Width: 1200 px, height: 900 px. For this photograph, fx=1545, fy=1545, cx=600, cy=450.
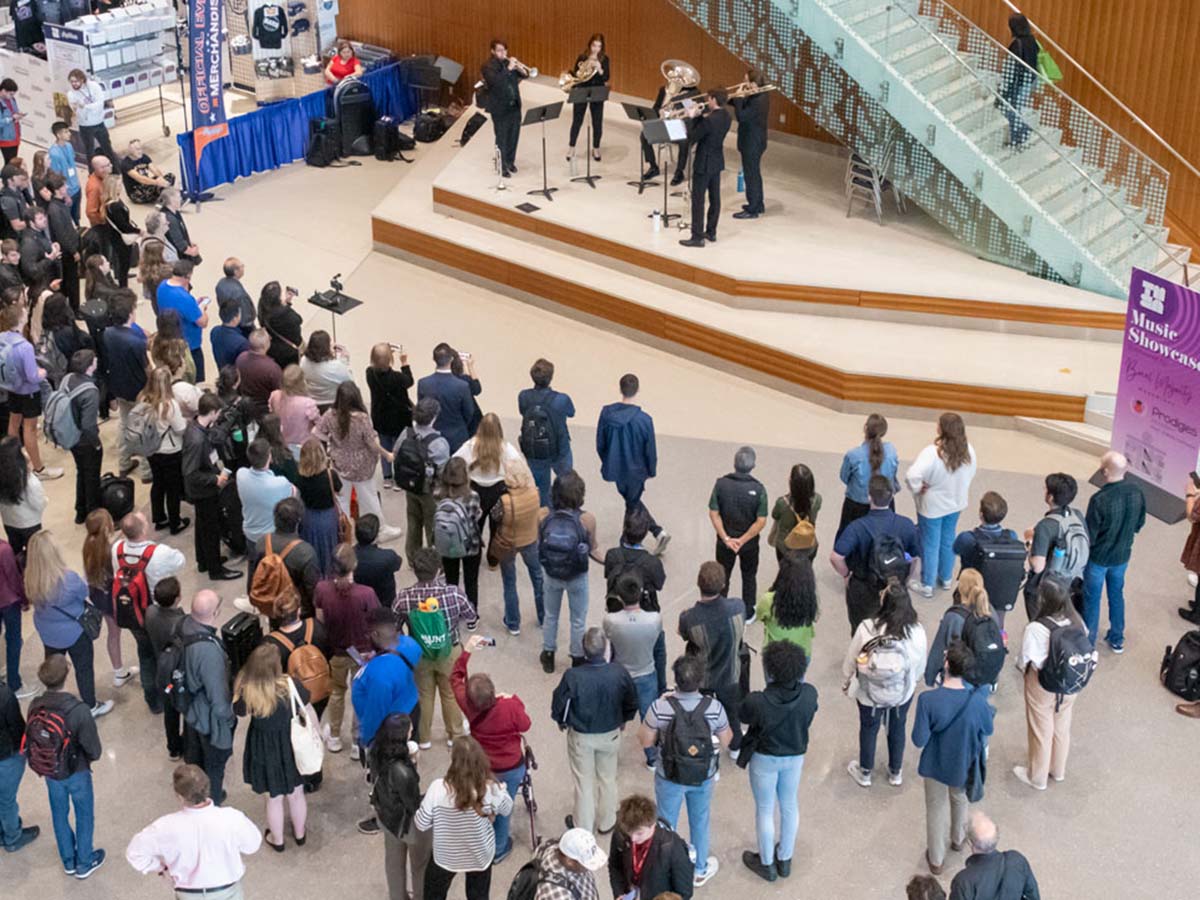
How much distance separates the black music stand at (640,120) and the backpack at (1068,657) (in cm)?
727

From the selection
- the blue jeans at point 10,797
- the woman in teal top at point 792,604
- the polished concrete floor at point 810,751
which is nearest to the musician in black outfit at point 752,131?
the polished concrete floor at point 810,751

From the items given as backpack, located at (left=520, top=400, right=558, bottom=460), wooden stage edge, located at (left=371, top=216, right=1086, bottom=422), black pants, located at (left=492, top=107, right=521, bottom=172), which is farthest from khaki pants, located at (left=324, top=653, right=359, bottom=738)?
black pants, located at (left=492, top=107, right=521, bottom=172)

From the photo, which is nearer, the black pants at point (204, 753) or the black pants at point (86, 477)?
the black pants at point (204, 753)

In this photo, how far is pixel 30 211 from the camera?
43.3 ft

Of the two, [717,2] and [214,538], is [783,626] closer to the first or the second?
[214,538]

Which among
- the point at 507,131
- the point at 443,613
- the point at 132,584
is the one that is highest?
the point at 507,131

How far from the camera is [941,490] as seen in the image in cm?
938

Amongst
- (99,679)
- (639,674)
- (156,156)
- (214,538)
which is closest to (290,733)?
(639,674)

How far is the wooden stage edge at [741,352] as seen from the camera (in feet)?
40.1

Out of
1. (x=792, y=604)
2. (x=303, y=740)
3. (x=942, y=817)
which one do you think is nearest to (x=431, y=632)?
(x=303, y=740)

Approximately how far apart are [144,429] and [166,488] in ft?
2.31

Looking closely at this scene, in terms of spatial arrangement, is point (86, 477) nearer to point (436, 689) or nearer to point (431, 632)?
point (436, 689)

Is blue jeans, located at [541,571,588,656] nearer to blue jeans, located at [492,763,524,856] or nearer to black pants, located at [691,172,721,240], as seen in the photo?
blue jeans, located at [492,763,524,856]

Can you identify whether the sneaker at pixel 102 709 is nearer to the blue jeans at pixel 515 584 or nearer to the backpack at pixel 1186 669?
the blue jeans at pixel 515 584
